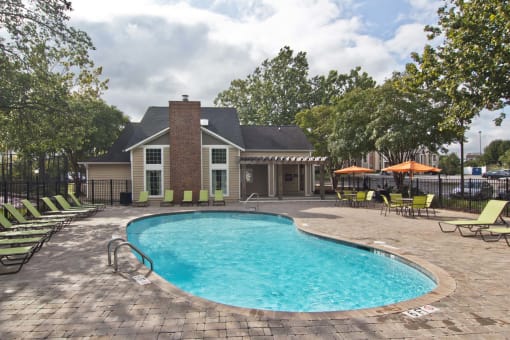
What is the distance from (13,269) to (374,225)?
1090cm

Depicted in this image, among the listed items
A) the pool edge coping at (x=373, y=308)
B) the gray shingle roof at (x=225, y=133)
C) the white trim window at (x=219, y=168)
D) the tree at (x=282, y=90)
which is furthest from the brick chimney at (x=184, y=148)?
the tree at (x=282, y=90)

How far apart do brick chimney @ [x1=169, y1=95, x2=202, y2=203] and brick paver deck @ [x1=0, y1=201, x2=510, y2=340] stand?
13.7 metres

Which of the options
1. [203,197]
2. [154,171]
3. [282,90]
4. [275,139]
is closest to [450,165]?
[282,90]

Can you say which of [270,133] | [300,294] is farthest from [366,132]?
[300,294]

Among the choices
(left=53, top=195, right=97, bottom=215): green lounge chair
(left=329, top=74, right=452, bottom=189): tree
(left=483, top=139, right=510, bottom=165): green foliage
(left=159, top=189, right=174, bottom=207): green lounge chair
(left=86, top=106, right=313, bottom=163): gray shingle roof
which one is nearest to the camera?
(left=53, top=195, right=97, bottom=215): green lounge chair

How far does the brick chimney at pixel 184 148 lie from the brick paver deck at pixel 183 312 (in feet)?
44.9

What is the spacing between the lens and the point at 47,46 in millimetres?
13875

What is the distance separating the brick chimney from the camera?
825 inches

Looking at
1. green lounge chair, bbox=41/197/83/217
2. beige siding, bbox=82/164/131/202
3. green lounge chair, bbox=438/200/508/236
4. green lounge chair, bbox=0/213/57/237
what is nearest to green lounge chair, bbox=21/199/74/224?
green lounge chair, bbox=41/197/83/217

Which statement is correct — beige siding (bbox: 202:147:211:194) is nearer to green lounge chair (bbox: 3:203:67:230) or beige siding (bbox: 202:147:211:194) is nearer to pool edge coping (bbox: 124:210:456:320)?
green lounge chair (bbox: 3:203:67:230)

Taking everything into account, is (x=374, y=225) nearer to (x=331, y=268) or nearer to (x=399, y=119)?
(x=331, y=268)

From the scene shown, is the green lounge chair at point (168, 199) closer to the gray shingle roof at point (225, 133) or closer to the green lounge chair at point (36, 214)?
the gray shingle roof at point (225, 133)

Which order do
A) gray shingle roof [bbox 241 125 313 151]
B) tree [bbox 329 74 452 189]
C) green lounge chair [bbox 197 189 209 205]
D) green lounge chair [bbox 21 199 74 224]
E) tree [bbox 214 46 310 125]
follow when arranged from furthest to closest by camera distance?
tree [bbox 214 46 310 125] → gray shingle roof [bbox 241 125 313 151] → green lounge chair [bbox 197 189 209 205] → tree [bbox 329 74 452 189] → green lounge chair [bbox 21 199 74 224]

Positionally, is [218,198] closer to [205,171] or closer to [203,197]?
[203,197]
